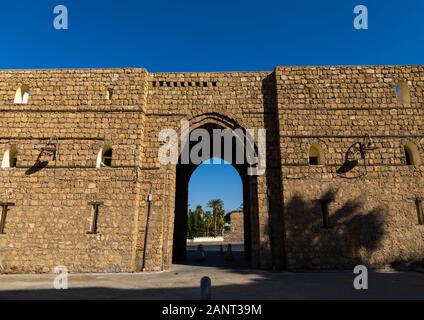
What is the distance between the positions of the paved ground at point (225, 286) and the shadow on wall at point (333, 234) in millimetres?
627

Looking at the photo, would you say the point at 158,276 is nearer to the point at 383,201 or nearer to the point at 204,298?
the point at 204,298

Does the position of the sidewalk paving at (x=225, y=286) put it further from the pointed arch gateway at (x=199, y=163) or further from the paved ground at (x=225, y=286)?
the pointed arch gateway at (x=199, y=163)

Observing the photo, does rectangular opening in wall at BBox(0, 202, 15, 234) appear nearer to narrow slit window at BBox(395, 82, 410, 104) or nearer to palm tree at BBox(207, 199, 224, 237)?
narrow slit window at BBox(395, 82, 410, 104)

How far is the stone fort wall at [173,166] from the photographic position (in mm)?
10000

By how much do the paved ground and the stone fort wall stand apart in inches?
36.8

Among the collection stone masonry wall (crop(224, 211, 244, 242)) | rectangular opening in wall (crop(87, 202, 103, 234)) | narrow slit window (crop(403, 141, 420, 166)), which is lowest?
stone masonry wall (crop(224, 211, 244, 242))

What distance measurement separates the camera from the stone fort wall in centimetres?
1000

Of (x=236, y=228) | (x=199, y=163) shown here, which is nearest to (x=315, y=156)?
(x=199, y=163)

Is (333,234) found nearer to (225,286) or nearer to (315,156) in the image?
(315,156)

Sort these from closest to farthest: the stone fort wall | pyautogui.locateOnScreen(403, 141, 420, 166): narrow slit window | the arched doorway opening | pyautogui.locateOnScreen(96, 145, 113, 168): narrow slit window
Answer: the stone fort wall
pyautogui.locateOnScreen(403, 141, 420, 166): narrow slit window
pyautogui.locateOnScreen(96, 145, 113, 168): narrow slit window
the arched doorway opening

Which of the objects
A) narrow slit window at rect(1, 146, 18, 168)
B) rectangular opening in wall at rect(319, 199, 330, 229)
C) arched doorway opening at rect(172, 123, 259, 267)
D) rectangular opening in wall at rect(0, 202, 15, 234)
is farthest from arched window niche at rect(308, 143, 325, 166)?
narrow slit window at rect(1, 146, 18, 168)

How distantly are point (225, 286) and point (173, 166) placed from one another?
523 cm

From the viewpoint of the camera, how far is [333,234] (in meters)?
10.1
